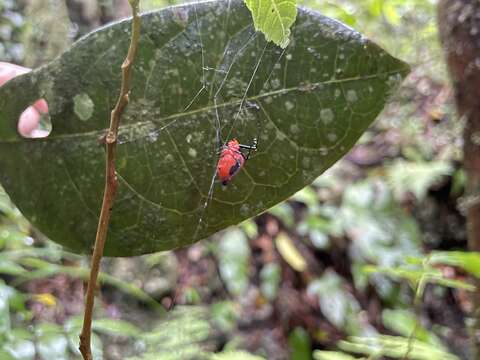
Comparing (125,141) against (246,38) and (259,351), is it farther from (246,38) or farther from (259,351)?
(259,351)

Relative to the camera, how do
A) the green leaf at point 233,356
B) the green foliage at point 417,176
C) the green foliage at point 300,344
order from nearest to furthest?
1. the green leaf at point 233,356
2. the green foliage at point 300,344
3. the green foliage at point 417,176

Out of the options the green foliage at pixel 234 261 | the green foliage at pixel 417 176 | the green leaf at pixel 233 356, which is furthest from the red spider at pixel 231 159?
the green foliage at pixel 417 176

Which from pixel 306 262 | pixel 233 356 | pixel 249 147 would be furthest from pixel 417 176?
pixel 249 147

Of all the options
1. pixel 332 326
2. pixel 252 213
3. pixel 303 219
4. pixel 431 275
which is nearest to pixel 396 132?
pixel 303 219

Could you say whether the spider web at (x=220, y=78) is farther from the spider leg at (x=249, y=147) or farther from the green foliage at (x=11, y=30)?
the green foliage at (x=11, y=30)

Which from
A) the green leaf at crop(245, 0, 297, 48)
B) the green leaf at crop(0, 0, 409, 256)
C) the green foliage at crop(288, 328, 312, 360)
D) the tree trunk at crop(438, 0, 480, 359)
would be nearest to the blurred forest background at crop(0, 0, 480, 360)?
the green foliage at crop(288, 328, 312, 360)

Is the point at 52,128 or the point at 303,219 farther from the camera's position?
the point at 303,219
